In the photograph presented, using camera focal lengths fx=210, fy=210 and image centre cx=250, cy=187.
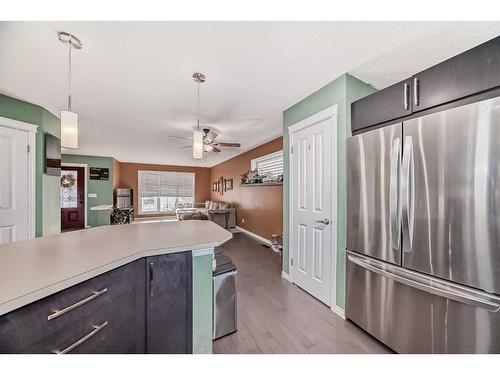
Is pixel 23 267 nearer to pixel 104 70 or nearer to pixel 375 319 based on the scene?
pixel 104 70

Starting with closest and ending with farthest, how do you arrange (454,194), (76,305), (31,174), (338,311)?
(76,305)
(454,194)
(338,311)
(31,174)

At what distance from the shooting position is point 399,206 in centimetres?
152

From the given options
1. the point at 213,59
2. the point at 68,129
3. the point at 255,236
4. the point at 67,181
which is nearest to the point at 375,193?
the point at 213,59

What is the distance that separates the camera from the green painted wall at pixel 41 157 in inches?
104

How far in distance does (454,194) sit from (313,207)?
4.25 feet

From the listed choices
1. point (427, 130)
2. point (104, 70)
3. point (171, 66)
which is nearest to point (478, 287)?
point (427, 130)

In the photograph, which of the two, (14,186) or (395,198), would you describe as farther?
(14,186)

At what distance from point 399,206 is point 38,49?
3.06 metres

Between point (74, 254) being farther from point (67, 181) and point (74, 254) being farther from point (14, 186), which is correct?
point (67, 181)

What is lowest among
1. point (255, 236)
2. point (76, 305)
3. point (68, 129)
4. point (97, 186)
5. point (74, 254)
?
point (255, 236)

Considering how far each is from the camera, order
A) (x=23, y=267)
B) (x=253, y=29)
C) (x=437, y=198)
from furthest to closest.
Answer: (x=253, y=29) < (x=437, y=198) < (x=23, y=267)

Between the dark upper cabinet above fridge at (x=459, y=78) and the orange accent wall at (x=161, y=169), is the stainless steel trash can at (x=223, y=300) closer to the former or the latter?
the dark upper cabinet above fridge at (x=459, y=78)

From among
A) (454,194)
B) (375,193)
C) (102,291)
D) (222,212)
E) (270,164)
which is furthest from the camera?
(222,212)

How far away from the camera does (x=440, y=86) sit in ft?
4.68
